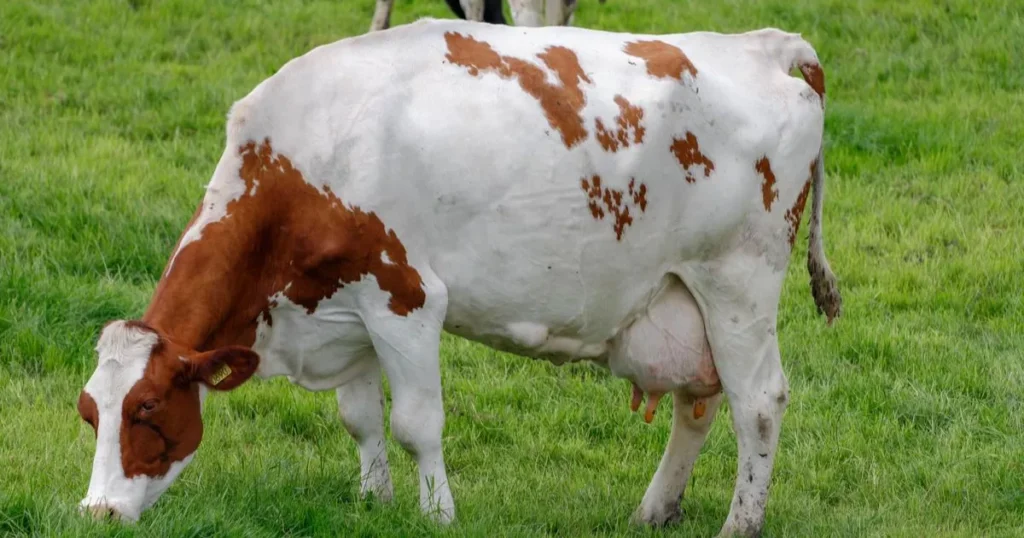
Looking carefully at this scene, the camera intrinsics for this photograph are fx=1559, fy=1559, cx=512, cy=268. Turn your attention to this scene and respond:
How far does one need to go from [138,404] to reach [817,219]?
300 centimetres

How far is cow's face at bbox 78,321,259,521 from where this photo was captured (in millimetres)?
5121

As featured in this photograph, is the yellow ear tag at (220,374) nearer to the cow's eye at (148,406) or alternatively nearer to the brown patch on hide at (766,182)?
the cow's eye at (148,406)

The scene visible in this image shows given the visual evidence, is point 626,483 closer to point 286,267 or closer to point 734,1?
point 286,267

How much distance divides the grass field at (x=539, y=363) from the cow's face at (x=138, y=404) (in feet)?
0.50

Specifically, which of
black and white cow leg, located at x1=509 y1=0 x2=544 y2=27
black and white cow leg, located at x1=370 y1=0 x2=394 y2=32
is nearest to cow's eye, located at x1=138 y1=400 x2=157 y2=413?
black and white cow leg, located at x1=509 y1=0 x2=544 y2=27

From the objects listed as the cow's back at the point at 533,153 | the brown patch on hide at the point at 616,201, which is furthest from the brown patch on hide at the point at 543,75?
the brown patch on hide at the point at 616,201

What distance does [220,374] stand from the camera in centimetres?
547

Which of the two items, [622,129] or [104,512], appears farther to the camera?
[622,129]

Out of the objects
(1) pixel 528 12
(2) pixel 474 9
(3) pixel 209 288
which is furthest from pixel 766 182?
(2) pixel 474 9

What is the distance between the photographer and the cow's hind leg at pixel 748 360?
612 centimetres

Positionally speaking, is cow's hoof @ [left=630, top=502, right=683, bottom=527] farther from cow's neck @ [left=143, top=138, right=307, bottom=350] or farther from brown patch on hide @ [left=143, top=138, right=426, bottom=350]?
cow's neck @ [left=143, top=138, right=307, bottom=350]

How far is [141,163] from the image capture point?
1040 cm

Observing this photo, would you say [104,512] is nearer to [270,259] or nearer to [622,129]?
[270,259]

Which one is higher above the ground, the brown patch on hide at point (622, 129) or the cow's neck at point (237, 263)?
the brown patch on hide at point (622, 129)
